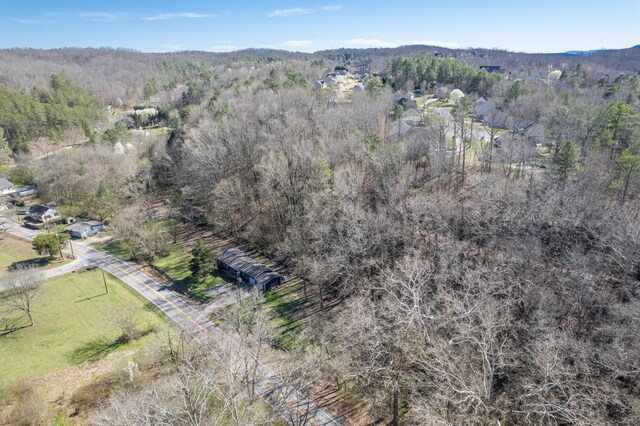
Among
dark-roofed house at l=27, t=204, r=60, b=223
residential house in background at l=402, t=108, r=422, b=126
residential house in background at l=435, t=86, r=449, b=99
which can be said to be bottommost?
dark-roofed house at l=27, t=204, r=60, b=223

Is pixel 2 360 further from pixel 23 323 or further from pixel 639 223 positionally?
pixel 639 223

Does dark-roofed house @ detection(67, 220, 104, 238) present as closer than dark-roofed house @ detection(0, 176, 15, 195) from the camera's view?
Yes

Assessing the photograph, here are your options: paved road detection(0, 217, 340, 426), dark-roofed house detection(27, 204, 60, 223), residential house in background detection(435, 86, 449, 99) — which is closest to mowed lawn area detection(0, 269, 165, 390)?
paved road detection(0, 217, 340, 426)

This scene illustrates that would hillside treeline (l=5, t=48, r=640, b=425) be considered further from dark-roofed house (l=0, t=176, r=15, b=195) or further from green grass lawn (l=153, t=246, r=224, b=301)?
dark-roofed house (l=0, t=176, r=15, b=195)

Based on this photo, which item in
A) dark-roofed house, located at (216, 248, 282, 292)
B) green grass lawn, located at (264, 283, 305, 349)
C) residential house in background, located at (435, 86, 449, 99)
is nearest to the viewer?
green grass lawn, located at (264, 283, 305, 349)

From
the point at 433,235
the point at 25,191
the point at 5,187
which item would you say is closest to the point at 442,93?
the point at 433,235

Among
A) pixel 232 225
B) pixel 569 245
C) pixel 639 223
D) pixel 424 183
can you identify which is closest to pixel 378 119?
pixel 424 183

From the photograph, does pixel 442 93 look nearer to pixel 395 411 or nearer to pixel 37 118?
pixel 395 411

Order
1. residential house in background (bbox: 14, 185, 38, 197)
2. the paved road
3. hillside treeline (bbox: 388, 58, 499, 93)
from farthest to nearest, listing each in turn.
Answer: hillside treeline (bbox: 388, 58, 499, 93) < residential house in background (bbox: 14, 185, 38, 197) < the paved road
